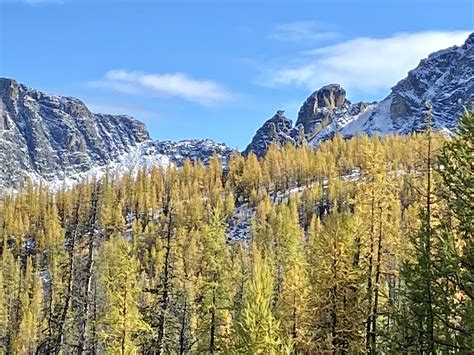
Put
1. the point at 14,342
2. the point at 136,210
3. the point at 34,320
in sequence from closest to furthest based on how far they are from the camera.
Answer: the point at 14,342, the point at 34,320, the point at 136,210

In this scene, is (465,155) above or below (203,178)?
below

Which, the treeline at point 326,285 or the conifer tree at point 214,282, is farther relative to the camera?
the conifer tree at point 214,282

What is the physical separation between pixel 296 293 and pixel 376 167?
7079mm

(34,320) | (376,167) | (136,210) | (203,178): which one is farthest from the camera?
(203,178)

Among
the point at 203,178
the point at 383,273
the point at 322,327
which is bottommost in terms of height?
the point at 322,327

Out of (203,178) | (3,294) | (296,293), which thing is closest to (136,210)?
(203,178)

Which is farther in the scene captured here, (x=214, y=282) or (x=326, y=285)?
(x=214, y=282)

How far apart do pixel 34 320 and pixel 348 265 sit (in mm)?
64296

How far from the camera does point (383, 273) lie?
27.0 meters

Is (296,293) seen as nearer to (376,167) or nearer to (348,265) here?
(348,265)

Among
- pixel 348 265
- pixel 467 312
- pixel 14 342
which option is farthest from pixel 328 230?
pixel 14 342

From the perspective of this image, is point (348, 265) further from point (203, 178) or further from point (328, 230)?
point (203, 178)

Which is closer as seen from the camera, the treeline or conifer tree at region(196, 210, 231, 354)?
the treeline

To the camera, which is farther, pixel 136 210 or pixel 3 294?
pixel 136 210
